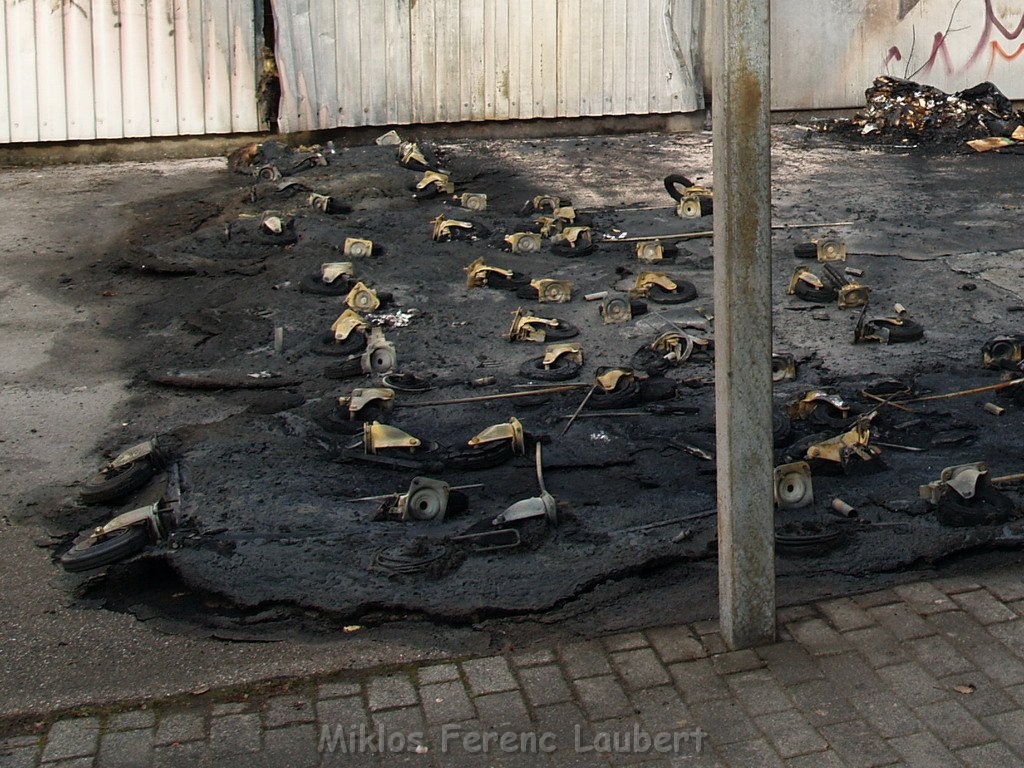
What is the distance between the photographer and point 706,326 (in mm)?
7715

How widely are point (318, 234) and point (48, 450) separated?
12.8ft

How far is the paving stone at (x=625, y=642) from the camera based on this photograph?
14.7 feet

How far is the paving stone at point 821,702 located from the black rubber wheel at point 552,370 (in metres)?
2.92

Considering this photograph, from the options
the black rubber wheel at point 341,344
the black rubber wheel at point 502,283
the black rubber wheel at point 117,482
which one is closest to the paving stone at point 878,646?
the black rubber wheel at point 117,482

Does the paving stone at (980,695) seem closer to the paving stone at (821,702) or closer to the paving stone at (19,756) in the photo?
the paving stone at (821,702)

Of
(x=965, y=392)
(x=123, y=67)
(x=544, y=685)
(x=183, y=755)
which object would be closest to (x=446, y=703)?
(x=544, y=685)

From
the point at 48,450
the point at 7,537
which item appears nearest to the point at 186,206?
the point at 48,450

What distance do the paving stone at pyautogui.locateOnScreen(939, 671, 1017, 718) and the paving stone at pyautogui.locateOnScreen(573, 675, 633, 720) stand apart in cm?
106

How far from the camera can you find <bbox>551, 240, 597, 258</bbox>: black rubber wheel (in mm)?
9320

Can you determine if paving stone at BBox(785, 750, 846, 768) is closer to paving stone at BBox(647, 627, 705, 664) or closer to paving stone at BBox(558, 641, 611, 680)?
paving stone at BBox(647, 627, 705, 664)

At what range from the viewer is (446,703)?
418cm

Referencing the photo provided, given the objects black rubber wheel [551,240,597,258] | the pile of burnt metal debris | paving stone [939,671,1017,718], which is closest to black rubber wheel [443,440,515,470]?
paving stone [939,671,1017,718]

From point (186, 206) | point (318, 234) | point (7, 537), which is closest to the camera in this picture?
point (7, 537)

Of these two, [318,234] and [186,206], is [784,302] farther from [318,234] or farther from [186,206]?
[186,206]
